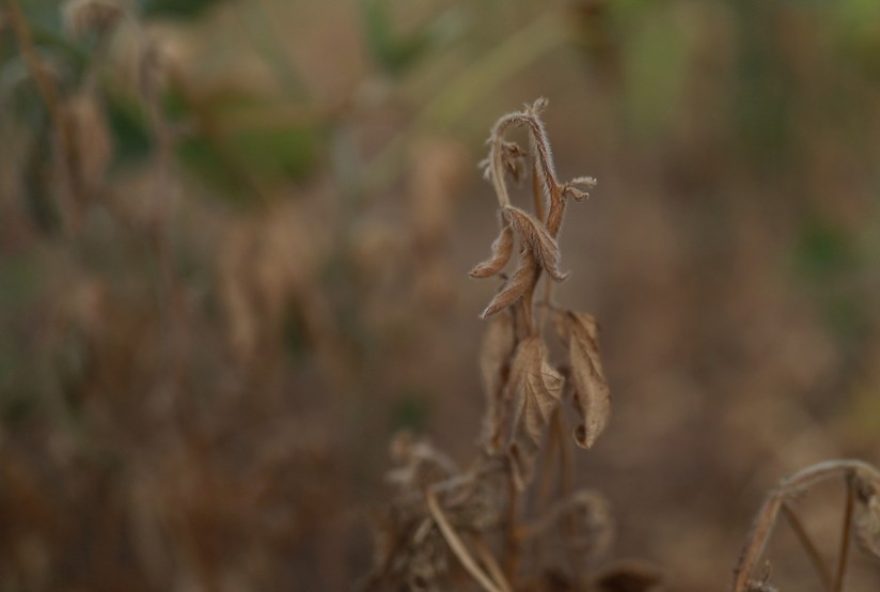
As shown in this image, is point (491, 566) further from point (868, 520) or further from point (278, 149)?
point (278, 149)

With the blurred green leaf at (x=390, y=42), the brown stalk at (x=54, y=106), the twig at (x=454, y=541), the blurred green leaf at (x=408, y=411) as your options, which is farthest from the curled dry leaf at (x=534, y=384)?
the blurred green leaf at (x=408, y=411)

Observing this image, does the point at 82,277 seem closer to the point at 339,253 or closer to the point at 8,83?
the point at 8,83

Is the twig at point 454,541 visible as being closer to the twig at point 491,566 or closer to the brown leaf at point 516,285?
the twig at point 491,566

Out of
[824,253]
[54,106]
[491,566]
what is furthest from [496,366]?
[824,253]

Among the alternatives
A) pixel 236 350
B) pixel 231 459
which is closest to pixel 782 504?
pixel 236 350

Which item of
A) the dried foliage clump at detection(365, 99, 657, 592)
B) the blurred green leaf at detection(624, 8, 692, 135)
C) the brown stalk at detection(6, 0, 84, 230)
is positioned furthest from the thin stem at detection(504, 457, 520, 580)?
the blurred green leaf at detection(624, 8, 692, 135)
